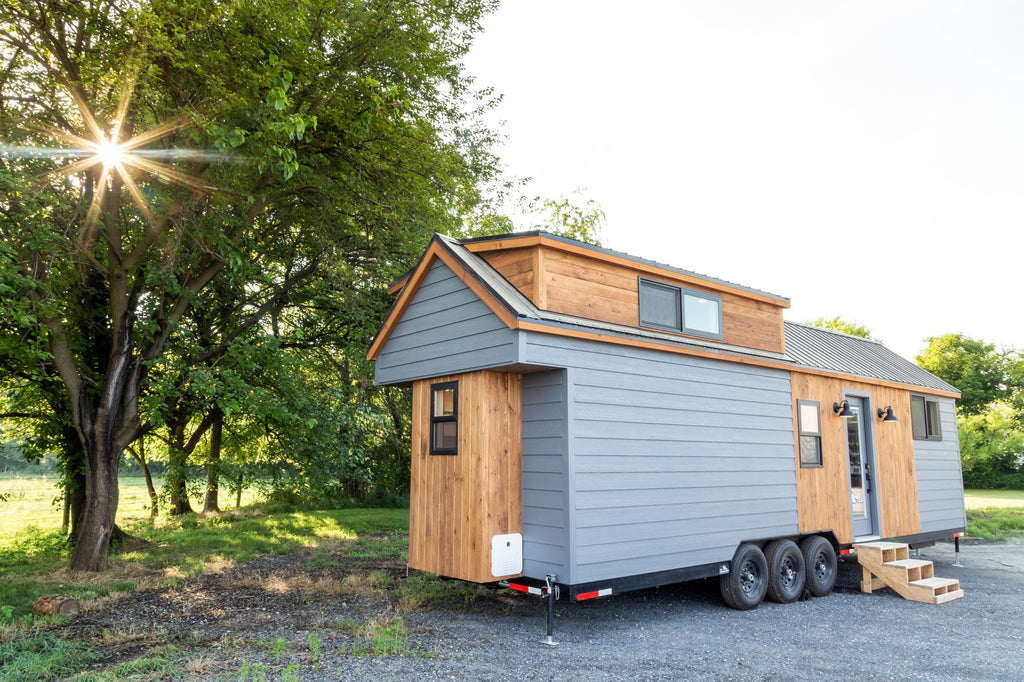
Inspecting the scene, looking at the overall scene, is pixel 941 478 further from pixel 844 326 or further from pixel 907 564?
pixel 844 326

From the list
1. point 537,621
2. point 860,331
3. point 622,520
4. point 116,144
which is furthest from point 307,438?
point 860,331

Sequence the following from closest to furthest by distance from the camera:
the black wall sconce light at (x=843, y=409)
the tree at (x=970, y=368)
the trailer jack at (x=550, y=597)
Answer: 1. the trailer jack at (x=550, y=597)
2. the black wall sconce light at (x=843, y=409)
3. the tree at (x=970, y=368)

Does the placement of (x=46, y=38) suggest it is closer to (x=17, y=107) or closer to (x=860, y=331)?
(x=17, y=107)

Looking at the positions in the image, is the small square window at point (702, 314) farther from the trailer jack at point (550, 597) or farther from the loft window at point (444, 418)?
the trailer jack at point (550, 597)

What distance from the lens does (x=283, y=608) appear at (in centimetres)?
786

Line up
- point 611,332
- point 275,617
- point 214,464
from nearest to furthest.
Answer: point 611,332
point 275,617
point 214,464

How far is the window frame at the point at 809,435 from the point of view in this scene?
9461mm

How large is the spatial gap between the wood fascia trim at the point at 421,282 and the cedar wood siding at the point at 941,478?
899 cm

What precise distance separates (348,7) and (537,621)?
29.3ft

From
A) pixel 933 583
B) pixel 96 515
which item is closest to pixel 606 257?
pixel 933 583

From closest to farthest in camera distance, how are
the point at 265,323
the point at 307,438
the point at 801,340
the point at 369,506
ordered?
the point at 801,340 → the point at 307,438 → the point at 265,323 → the point at 369,506

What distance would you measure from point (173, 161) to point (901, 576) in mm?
12569

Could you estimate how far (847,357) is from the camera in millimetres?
11594

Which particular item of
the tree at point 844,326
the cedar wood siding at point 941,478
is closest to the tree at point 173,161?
the cedar wood siding at point 941,478
